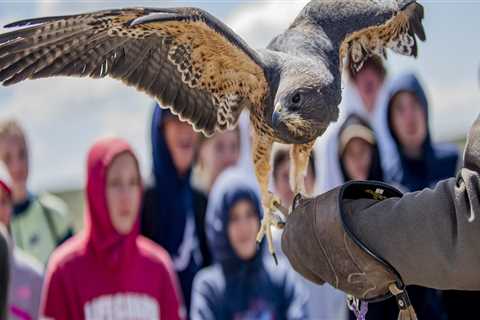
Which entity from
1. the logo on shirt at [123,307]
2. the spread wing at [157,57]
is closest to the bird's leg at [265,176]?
the spread wing at [157,57]

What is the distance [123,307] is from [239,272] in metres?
0.81

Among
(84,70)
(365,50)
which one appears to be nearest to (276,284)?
(365,50)

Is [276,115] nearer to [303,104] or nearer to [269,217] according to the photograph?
[303,104]

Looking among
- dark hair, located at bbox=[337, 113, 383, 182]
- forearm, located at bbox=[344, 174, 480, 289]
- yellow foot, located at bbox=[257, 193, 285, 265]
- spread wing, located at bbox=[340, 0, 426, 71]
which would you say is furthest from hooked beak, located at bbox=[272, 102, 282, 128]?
dark hair, located at bbox=[337, 113, 383, 182]

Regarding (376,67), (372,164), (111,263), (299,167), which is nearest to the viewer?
(299,167)

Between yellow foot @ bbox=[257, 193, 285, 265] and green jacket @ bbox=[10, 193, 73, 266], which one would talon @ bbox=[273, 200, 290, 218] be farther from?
green jacket @ bbox=[10, 193, 73, 266]

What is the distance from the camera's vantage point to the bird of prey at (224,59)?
2490 mm

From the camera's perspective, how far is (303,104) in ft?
8.67

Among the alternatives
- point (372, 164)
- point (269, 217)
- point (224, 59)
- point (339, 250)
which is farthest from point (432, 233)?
point (372, 164)

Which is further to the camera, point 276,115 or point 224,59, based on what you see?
point 224,59

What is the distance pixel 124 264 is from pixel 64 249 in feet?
1.01

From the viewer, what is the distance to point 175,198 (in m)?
4.88

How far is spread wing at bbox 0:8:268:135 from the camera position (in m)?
2.45

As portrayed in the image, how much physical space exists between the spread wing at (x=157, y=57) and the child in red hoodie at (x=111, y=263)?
1.40 m
